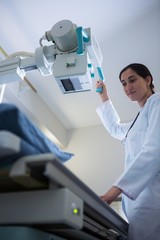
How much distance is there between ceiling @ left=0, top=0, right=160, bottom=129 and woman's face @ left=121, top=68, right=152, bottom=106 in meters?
0.70

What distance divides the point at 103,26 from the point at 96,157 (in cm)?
176

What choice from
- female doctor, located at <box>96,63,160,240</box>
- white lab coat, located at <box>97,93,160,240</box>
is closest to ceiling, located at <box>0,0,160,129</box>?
female doctor, located at <box>96,63,160,240</box>

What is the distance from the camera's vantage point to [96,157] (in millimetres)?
3197

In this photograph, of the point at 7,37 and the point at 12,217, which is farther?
the point at 7,37

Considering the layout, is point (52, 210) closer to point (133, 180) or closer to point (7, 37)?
point (133, 180)

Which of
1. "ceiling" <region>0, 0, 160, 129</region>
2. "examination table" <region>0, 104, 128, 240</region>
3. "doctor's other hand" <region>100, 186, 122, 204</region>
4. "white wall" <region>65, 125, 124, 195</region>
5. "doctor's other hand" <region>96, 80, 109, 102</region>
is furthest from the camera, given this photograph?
"white wall" <region>65, 125, 124, 195</region>

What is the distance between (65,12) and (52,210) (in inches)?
69.2

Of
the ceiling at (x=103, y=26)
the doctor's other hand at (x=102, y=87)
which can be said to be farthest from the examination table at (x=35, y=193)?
the ceiling at (x=103, y=26)

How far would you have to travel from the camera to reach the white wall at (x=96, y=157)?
2.99 meters

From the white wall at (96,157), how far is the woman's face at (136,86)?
1.63 metres

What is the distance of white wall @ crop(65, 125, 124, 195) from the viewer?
9.80 feet

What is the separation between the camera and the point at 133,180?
0.96 m

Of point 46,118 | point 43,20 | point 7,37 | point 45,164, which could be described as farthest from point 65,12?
point 45,164

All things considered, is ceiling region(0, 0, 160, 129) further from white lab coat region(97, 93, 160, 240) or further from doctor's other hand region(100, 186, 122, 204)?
doctor's other hand region(100, 186, 122, 204)
